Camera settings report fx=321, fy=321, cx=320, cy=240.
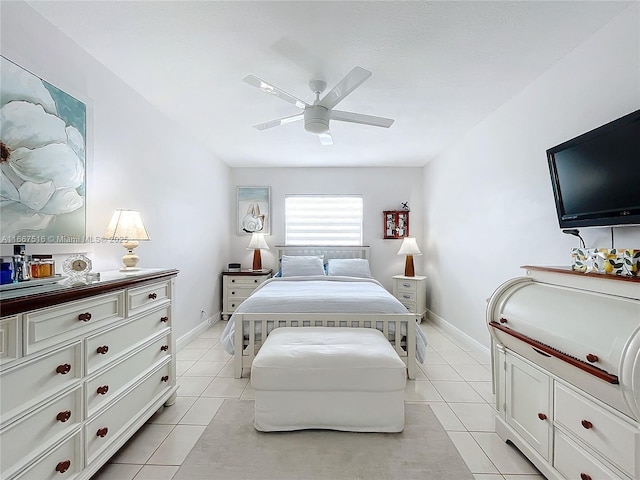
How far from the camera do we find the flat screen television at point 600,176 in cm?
154

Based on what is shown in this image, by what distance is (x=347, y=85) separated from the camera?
2182 mm

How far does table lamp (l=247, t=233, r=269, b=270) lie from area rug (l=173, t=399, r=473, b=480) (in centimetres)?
315

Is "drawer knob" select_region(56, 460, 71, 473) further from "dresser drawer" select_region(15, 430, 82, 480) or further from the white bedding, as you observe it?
the white bedding

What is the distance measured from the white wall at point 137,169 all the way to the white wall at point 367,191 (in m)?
0.92

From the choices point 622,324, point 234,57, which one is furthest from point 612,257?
point 234,57

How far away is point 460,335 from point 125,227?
12.2 feet

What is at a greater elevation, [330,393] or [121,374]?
[121,374]

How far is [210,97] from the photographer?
9.38 ft

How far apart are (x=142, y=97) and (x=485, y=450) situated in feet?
12.3

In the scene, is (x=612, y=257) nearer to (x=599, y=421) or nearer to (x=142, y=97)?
(x=599, y=421)

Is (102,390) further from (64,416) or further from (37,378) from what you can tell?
(37,378)

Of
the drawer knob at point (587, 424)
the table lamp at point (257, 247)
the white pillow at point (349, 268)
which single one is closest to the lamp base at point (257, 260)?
the table lamp at point (257, 247)

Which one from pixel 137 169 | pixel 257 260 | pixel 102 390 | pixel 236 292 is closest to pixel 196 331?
pixel 236 292

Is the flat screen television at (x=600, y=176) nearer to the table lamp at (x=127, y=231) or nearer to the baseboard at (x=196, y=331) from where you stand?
the table lamp at (x=127, y=231)
